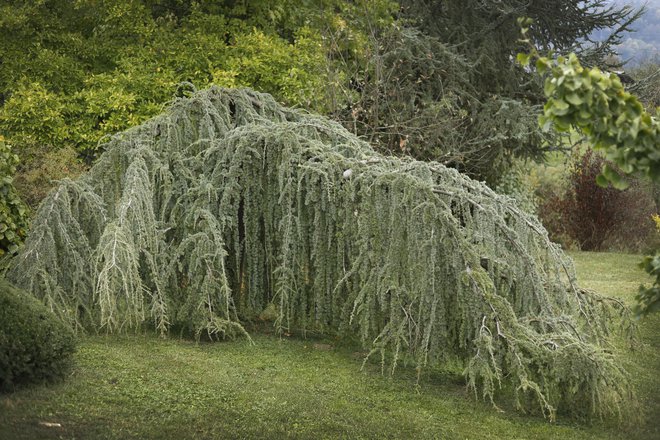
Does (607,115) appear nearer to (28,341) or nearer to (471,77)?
(28,341)

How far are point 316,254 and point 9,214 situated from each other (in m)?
2.80

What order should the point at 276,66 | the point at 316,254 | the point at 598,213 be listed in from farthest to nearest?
1. the point at 598,213
2. the point at 276,66
3. the point at 316,254

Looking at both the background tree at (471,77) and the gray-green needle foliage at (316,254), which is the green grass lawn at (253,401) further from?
the background tree at (471,77)

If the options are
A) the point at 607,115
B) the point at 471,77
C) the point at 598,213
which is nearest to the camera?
the point at 607,115

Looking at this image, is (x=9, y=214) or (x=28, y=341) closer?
(x=28, y=341)

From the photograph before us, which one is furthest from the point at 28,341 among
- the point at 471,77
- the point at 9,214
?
the point at 471,77

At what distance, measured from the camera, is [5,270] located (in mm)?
6137

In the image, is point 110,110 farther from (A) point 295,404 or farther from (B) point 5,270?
(A) point 295,404

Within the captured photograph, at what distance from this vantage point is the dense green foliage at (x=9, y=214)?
22.4 feet

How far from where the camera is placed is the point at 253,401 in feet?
17.2

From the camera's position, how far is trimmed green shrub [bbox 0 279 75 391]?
4844 mm

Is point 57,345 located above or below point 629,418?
above

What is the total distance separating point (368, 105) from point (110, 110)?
178 inches

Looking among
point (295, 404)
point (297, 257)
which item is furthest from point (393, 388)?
point (297, 257)
